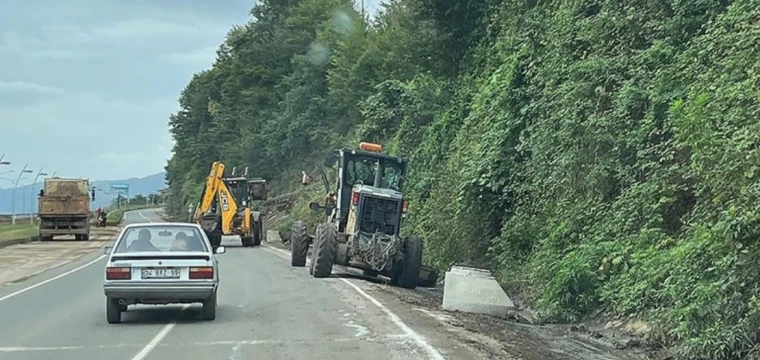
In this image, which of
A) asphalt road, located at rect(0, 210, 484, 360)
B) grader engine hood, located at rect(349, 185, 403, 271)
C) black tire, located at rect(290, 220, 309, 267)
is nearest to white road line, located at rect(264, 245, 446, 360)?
asphalt road, located at rect(0, 210, 484, 360)

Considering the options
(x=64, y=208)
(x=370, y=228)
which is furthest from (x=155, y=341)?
(x=64, y=208)

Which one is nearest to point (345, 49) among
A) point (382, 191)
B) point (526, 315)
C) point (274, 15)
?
point (274, 15)

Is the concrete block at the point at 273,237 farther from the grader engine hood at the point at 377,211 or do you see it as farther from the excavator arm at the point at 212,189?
the grader engine hood at the point at 377,211

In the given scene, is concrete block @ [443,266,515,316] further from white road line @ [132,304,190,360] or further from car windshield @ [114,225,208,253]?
white road line @ [132,304,190,360]

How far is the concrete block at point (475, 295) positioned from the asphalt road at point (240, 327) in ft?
3.71

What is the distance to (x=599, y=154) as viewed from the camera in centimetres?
1833

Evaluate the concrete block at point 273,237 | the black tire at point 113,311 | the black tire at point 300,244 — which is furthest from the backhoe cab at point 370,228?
the concrete block at point 273,237

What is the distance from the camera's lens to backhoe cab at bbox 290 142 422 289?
74.9ft

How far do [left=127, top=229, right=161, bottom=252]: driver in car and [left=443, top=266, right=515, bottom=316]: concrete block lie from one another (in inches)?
226

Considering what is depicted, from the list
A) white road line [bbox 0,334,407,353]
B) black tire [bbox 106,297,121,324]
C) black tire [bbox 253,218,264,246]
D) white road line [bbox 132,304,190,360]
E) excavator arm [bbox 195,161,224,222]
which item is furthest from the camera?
black tire [bbox 253,218,264,246]

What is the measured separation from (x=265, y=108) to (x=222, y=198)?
4211cm

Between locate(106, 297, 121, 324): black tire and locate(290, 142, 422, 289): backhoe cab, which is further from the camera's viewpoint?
locate(290, 142, 422, 289): backhoe cab

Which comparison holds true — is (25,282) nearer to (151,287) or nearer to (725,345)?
(151,287)

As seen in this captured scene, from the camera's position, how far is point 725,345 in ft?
36.0
